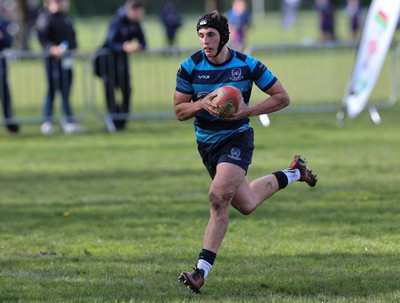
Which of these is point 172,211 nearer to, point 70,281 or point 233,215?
point 233,215

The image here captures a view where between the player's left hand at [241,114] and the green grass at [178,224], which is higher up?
the player's left hand at [241,114]

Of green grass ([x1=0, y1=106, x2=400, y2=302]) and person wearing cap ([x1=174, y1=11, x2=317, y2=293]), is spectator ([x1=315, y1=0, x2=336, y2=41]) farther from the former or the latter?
person wearing cap ([x1=174, y1=11, x2=317, y2=293])

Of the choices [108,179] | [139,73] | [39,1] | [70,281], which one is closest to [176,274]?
[70,281]

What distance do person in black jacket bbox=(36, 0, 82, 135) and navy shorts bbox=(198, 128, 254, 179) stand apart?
10.6m

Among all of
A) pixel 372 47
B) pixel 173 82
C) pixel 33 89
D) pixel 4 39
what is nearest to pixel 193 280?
pixel 372 47

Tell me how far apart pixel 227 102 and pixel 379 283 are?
1.64 meters

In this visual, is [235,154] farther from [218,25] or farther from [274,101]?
[218,25]

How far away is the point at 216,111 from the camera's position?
7035 mm

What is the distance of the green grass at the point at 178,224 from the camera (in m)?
7.17

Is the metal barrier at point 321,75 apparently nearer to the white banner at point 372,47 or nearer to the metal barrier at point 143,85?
the white banner at point 372,47

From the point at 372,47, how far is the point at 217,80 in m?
9.54

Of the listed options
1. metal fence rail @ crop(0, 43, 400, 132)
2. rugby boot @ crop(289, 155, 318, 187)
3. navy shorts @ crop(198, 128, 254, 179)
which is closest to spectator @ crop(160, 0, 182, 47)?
metal fence rail @ crop(0, 43, 400, 132)

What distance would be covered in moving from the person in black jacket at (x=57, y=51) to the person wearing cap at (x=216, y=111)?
419 inches

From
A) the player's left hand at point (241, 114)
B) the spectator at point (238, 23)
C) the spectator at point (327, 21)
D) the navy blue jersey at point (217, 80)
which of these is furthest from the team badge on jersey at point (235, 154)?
the spectator at point (327, 21)
